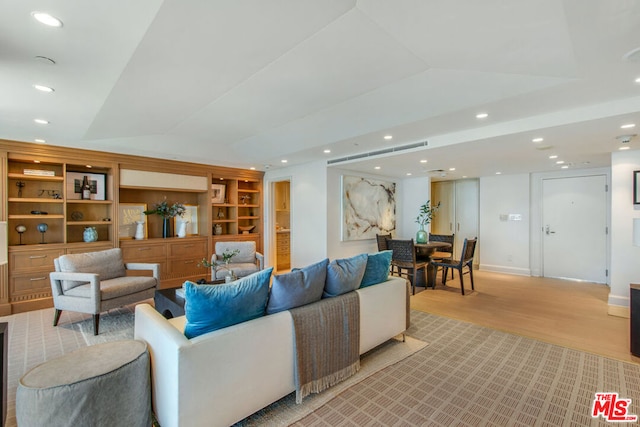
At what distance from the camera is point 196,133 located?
4.29m

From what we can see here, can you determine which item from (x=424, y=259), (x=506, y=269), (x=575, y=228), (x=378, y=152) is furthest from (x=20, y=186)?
(x=575, y=228)

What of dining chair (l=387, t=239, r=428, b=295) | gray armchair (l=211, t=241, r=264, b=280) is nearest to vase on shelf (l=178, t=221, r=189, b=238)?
gray armchair (l=211, t=241, r=264, b=280)

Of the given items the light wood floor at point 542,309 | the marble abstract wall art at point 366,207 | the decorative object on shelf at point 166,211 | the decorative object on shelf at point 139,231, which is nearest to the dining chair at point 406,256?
the light wood floor at point 542,309

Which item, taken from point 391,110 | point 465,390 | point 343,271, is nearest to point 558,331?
point 465,390

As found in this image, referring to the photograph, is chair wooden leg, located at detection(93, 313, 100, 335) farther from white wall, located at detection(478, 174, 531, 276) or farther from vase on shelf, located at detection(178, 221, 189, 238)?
white wall, located at detection(478, 174, 531, 276)

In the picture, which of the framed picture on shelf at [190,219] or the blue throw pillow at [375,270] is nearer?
the blue throw pillow at [375,270]

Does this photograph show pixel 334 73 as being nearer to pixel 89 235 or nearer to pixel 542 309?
pixel 542 309

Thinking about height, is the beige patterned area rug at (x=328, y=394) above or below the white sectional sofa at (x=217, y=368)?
below

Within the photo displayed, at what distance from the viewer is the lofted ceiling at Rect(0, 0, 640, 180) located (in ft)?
5.16

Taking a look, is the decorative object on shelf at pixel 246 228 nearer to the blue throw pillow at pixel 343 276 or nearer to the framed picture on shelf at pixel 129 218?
the framed picture on shelf at pixel 129 218

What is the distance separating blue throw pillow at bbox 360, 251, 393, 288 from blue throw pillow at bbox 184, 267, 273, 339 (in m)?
1.14

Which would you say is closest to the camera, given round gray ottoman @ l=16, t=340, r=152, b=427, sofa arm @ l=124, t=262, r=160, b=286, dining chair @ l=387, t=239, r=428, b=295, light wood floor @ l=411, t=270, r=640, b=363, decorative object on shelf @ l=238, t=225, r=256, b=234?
round gray ottoman @ l=16, t=340, r=152, b=427

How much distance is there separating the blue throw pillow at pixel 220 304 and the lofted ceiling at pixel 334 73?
60.9 inches

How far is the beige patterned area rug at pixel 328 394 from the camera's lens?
1.84 m
